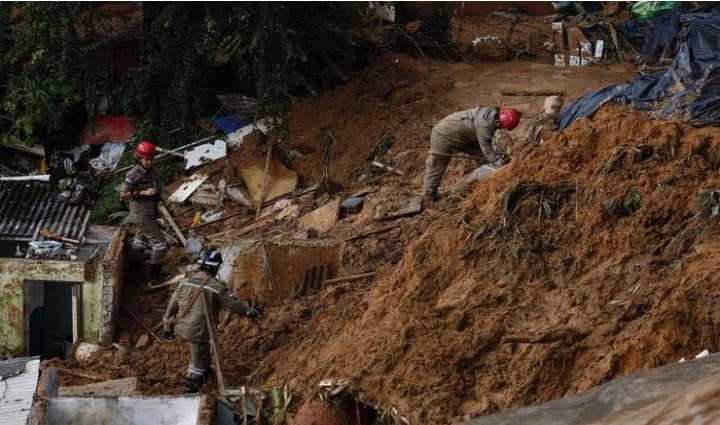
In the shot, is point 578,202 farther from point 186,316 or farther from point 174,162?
point 174,162

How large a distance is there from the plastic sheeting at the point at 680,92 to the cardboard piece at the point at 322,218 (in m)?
2.90

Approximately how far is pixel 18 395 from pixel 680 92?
302 inches

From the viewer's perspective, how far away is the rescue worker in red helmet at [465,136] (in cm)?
1193

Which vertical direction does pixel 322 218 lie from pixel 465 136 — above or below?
below

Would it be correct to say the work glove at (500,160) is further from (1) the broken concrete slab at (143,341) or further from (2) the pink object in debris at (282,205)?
(1) the broken concrete slab at (143,341)

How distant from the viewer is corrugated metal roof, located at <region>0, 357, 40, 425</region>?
7992mm

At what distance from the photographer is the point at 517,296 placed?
934cm

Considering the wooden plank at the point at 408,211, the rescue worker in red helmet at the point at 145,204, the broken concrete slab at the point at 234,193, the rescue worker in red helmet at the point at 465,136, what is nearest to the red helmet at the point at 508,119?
the rescue worker in red helmet at the point at 465,136

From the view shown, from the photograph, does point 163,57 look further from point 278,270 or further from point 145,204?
point 278,270

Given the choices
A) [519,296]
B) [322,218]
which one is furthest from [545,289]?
[322,218]

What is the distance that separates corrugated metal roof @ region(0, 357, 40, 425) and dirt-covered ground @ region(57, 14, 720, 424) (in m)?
2.04

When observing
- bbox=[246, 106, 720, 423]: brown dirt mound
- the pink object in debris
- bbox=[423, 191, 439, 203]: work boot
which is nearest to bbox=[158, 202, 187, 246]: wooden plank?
the pink object in debris

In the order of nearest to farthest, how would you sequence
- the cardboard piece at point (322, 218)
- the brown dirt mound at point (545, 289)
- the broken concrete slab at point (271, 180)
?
the brown dirt mound at point (545, 289), the cardboard piece at point (322, 218), the broken concrete slab at point (271, 180)

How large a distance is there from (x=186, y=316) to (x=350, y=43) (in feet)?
26.8
